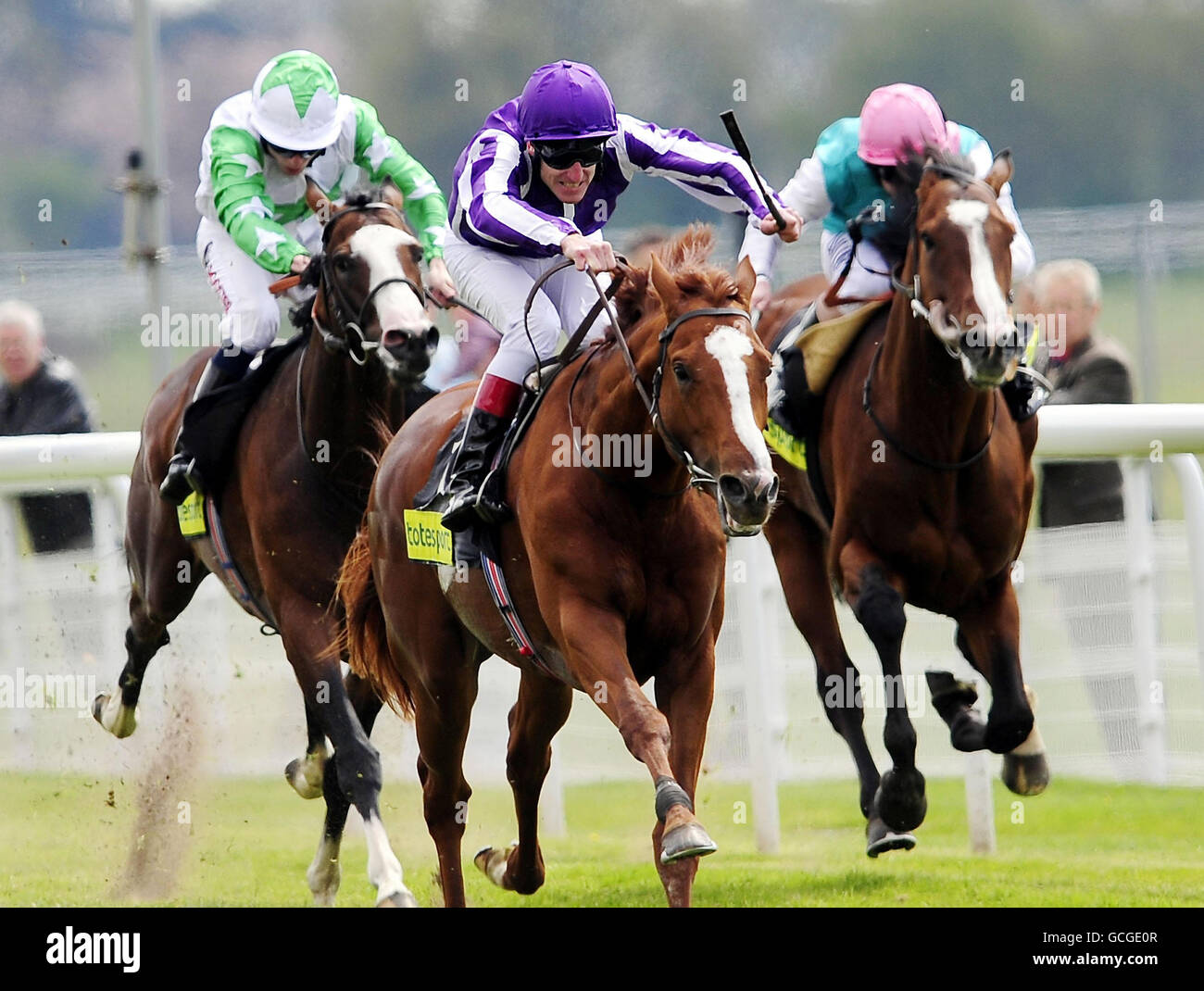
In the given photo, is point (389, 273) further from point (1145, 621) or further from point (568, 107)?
point (1145, 621)

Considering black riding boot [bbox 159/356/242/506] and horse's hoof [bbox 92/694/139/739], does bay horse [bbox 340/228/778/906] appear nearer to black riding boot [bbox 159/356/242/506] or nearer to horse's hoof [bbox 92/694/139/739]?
black riding boot [bbox 159/356/242/506]

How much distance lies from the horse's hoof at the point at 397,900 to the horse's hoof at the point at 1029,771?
1712 millimetres

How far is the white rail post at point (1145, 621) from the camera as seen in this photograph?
21.2 feet

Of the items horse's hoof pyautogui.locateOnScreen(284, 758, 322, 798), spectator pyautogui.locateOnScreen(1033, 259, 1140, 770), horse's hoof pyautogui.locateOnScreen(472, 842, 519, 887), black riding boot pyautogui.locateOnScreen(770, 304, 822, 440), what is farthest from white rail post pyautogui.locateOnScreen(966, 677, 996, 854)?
horse's hoof pyautogui.locateOnScreen(284, 758, 322, 798)

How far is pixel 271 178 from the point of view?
640 centimetres

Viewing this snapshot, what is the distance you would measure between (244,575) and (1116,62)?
7.54 meters

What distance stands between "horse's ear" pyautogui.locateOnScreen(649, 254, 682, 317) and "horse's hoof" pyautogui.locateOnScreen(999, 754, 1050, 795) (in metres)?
1.93

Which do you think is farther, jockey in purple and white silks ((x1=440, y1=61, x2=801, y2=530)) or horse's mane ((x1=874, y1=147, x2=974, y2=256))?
horse's mane ((x1=874, y1=147, x2=974, y2=256))

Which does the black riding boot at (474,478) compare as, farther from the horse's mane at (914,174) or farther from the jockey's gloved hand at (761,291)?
the horse's mane at (914,174)

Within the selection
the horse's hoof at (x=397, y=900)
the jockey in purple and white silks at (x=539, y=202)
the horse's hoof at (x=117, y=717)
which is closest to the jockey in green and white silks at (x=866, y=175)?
the jockey in purple and white silks at (x=539, y=202)

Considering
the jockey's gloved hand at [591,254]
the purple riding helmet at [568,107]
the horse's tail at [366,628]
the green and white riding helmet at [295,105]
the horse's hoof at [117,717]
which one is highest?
the green and white riding helmet at [295,105]

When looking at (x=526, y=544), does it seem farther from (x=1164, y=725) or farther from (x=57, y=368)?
(x=57, y=368)

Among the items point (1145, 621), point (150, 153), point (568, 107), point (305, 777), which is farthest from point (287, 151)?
point (1145, 621)

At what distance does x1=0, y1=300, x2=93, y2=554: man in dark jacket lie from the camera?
27.3 feet
